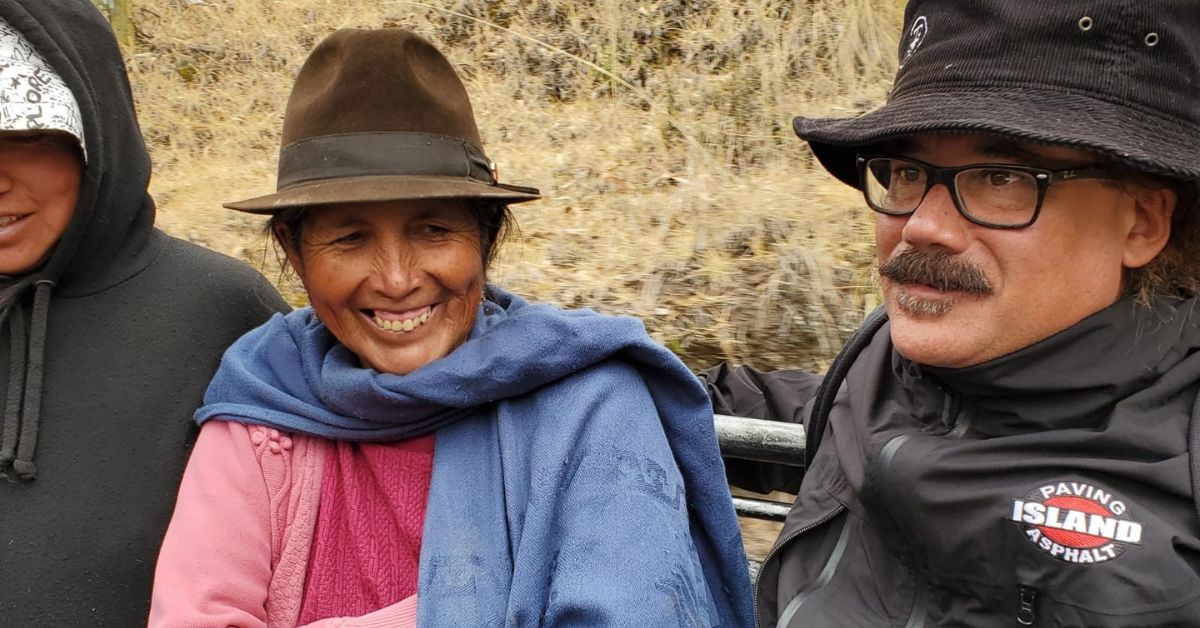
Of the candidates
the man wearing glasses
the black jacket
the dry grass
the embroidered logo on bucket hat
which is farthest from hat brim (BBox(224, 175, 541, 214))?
the dry grass

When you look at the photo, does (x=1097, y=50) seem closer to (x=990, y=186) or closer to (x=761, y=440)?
(x=990, y=186)

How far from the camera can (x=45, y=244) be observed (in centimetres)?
206

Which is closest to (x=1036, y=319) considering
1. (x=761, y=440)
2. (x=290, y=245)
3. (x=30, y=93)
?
(x=761, y=440)

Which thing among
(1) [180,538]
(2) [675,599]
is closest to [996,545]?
(2) [675,599]

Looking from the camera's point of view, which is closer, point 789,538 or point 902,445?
point 902,445

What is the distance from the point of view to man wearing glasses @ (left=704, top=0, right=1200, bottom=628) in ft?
4.60

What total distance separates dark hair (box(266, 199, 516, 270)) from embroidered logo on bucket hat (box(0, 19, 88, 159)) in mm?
440

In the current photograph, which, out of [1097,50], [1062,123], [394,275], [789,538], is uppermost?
[1097,50]

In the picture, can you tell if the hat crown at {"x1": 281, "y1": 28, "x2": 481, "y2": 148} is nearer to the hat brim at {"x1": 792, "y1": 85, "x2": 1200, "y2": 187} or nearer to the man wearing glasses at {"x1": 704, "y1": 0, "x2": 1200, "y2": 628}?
the man wearing glasses at {"x1": 704, "y1": 0, "x2": 1200, "y2": 628}

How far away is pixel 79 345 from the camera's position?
2.11 metres

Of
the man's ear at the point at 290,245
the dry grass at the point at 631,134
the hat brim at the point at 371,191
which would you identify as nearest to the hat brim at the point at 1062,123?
the hat brim at the point at 371,191

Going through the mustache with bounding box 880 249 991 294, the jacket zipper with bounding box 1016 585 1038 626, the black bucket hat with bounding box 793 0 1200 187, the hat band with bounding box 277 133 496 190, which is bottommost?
the jacket zipper with bounding box 1016 585 1038 626

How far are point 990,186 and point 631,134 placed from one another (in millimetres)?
4741

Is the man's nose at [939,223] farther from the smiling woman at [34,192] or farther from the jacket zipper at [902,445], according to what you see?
the smiling woman at [34,192]
